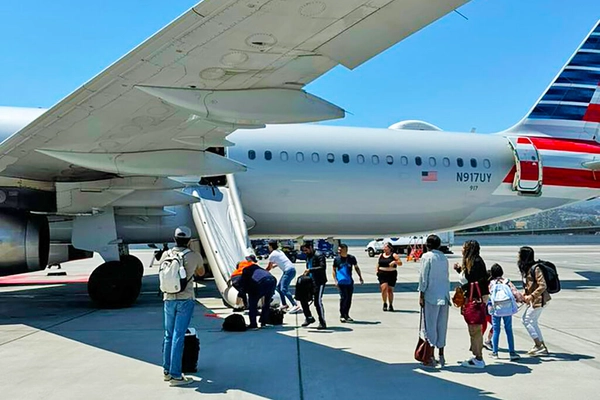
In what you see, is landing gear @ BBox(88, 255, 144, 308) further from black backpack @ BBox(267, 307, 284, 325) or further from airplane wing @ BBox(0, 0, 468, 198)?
black backpack @ BBox(267, 307, 284, 325)

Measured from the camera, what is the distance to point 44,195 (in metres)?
10.7

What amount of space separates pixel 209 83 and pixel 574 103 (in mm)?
16105

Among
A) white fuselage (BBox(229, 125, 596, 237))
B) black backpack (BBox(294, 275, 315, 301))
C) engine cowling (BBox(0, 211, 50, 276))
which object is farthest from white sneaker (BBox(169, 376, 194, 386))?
white fuselage (BBox(229, 125, 596, 237))

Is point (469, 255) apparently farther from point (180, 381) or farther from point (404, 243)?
point (404, 243)

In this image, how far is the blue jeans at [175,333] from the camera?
18.2ft

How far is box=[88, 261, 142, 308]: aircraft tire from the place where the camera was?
35.9 ft

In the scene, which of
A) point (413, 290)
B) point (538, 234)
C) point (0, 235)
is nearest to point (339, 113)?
point (0, 235)

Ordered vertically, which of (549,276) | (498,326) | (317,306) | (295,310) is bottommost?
(295,310)

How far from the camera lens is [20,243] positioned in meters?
9.62

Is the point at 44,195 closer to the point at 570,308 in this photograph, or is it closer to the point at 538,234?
the point at 570,308

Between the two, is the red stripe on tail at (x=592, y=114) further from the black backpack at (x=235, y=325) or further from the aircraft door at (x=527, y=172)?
the black backpack at (x=235, y=325)

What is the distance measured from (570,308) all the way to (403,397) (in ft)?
27.0

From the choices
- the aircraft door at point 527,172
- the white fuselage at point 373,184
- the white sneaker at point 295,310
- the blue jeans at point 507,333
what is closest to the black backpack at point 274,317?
the white sneaker at point 295,310

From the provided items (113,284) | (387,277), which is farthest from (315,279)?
(113,284)
